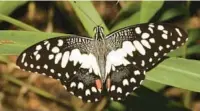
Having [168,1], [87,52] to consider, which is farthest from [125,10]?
[87,52]

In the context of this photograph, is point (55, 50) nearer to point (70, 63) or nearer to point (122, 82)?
point (70, 63)

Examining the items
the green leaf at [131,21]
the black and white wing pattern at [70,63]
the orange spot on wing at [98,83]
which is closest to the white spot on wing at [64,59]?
the black and white wing pattern at [70,63]

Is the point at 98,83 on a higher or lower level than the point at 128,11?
lower

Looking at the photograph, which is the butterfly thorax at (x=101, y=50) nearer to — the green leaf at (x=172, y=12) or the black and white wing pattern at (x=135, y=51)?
the black and white wing pattern at (x=135, y=51)

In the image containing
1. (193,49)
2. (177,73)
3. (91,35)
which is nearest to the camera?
(177,73)

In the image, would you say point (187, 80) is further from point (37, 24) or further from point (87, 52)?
point (37, 24)

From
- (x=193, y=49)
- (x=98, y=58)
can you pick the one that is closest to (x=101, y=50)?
(x=98, y=58)

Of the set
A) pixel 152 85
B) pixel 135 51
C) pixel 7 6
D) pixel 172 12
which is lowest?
pixel 152 85
